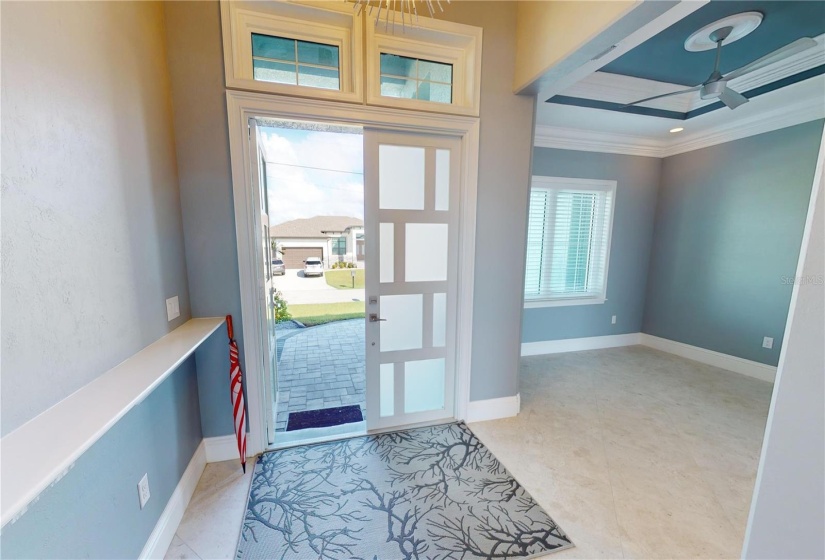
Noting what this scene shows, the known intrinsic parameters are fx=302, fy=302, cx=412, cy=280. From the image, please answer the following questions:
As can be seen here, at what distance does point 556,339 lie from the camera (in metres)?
4.14

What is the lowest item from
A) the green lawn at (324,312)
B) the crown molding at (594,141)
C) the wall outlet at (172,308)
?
the green lawn at (324,312)

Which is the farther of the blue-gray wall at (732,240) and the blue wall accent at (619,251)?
the blue wall accent at (619,251)

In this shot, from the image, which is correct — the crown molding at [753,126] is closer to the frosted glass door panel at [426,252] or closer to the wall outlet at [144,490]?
the frosted glass door panel at [426,252]

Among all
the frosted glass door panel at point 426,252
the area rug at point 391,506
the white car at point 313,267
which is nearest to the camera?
the area rug at point 391,506

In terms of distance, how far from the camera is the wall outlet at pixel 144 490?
Result: 132 cm

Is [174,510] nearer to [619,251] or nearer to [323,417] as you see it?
[323,417]

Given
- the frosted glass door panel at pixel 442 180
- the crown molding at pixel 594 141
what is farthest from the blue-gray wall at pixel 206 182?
the crown molding at pixel 594 141

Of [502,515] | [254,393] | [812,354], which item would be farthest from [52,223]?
[502,515]

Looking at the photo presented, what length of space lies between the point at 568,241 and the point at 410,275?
9.11 feet

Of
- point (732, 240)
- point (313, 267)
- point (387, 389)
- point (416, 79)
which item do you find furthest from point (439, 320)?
point (313, 267)

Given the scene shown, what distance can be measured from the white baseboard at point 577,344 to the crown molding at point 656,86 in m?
2.88

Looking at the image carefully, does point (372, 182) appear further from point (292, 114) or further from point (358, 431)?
point (358, 431)

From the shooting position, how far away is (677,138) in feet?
12.9

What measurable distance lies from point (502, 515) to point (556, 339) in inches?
114
